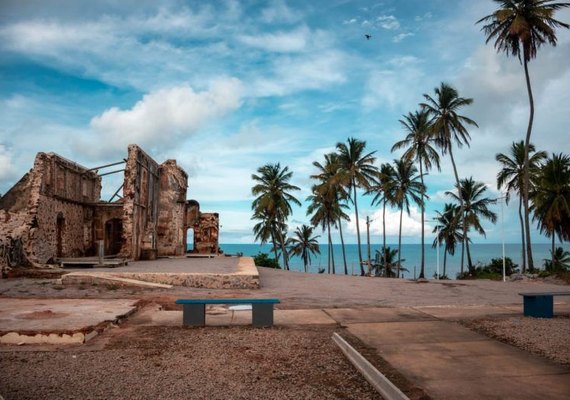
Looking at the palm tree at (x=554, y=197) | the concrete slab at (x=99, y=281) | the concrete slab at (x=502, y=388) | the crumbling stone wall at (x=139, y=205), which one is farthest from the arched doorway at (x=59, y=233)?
the palm tree at (x=554, y=197)

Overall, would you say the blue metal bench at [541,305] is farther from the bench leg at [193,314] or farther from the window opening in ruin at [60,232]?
the window opening in ruin at [60,232]

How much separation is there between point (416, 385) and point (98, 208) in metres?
21.7

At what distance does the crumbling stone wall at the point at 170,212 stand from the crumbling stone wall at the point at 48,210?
5.17 m

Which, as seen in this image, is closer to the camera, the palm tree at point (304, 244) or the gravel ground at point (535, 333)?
the gravel ground at point (535, 333)

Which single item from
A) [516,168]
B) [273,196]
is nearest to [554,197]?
[516,168]

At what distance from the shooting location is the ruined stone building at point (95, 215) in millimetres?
15734

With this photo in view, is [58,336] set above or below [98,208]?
below

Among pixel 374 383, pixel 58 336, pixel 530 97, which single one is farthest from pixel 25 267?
pixel 530 97

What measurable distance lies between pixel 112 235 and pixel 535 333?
22.9 m

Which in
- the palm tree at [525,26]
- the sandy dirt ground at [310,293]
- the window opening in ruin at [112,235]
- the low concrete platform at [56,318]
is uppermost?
the palm tree at [525,26]

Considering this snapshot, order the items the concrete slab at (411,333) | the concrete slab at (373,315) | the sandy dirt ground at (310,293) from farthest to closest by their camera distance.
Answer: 1. the sandy dirt ground at (310,293)
2. the concrete slab at (373,315)
3. the concrete slab at (411,333)

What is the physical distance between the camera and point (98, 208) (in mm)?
23203

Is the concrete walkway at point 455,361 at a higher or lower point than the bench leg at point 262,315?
lower

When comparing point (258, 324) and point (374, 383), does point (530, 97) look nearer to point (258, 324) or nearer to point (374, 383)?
point (258, 324)
